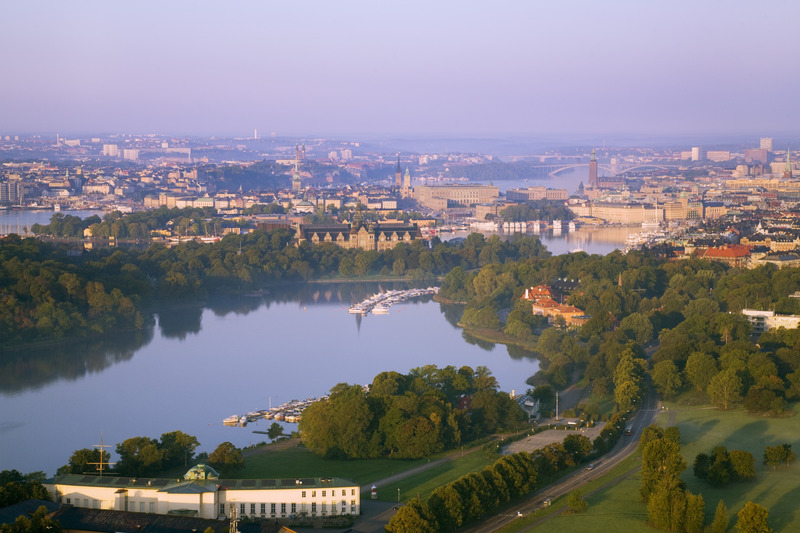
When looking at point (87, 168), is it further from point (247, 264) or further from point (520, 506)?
point (520, 506)

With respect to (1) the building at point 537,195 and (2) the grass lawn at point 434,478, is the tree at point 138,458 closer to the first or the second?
(2) the grass lawn at point 434,478

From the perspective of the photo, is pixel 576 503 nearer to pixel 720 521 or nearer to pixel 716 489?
pixel 720 521

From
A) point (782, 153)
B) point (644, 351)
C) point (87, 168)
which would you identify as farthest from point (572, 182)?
point (644, 351)

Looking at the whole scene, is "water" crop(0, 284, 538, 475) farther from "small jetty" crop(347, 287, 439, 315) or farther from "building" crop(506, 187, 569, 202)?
"building" crop(506, 187, 569, 202)

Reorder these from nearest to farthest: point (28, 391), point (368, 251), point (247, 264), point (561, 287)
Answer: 1. point (28, 391)
2. point (561, 287)
3. point (247, 264)
4. point (368, 251)

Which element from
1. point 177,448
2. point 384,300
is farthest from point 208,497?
point 384,300
